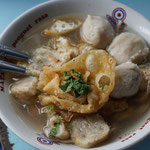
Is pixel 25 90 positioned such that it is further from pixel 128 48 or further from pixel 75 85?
pixel 128 48

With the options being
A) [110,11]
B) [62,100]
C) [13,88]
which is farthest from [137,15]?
[13,88]

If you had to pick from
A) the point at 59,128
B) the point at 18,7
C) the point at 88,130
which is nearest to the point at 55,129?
the point at 59,128

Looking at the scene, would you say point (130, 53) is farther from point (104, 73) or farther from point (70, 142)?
point (70, 142)

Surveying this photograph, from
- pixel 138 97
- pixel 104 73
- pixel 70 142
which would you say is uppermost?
pixel 104 73

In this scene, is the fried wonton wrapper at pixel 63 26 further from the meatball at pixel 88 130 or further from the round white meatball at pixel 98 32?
the meatball at pixel 88 130

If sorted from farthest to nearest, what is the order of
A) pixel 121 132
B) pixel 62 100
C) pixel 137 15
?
pixel 137 15
pixel 121 132
pixel 62 100

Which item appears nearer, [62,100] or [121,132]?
[62,100]

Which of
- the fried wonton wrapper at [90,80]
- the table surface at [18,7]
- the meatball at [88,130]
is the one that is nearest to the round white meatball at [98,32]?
the fried wonton wrapper at [90,80]
